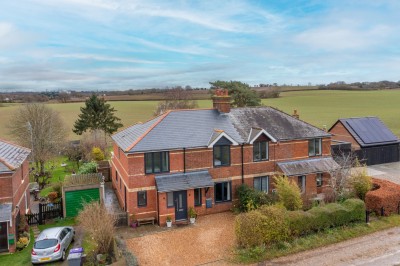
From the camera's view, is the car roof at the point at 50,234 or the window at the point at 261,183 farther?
the window at the point at 261,183

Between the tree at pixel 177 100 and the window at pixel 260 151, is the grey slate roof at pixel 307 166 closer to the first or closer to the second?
the window at pixel 260 151

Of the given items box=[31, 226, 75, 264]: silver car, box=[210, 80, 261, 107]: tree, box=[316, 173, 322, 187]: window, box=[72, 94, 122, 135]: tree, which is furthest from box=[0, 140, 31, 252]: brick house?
box=[210, 80, 261, 107]: tree

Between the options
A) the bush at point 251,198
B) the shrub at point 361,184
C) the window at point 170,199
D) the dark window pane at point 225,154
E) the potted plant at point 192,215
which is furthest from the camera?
the dark window pane at point 225,154

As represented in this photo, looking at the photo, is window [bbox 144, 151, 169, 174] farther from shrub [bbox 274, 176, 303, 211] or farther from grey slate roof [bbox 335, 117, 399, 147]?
grey slate roof [bbox 335, 117, 399, 147]

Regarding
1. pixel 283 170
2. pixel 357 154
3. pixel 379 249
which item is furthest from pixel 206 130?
pixel 357 154

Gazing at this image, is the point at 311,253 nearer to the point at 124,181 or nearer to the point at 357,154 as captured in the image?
the point at 124,181

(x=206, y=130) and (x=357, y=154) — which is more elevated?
(x=206, y=130)

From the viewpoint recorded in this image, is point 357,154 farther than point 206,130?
Yes

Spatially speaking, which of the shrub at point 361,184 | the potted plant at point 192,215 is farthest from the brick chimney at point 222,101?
the shrub at point 361,184
